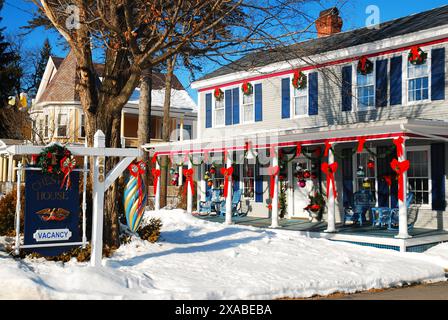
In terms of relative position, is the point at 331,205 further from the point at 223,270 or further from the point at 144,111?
the point at 144,111

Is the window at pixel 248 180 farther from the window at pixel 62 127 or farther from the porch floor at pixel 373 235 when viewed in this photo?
the window at pixel 62 127

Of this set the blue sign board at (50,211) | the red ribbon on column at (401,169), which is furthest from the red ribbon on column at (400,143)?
the blue sign board at (50,211)

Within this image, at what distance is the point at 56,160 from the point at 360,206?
32.9ft

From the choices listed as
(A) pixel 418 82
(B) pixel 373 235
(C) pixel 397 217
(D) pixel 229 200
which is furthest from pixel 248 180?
(A) pixel 418 82

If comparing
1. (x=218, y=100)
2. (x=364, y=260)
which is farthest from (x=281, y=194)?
(x=364, y=260)

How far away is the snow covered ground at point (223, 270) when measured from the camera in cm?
793

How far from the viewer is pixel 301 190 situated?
18422mm

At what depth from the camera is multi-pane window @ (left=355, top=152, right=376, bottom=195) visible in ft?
52.5

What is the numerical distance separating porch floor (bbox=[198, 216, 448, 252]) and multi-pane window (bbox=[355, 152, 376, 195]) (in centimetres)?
128

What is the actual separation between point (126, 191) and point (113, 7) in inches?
148

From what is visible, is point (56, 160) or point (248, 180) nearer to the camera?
point (56, 160)

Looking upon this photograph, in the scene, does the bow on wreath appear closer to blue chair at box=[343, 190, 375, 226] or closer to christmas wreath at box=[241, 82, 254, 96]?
blue chair at box=[343, 190, 375, 226]

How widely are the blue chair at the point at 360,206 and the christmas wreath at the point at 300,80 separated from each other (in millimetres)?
4309
